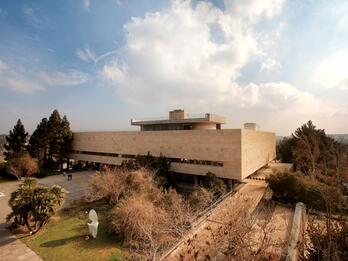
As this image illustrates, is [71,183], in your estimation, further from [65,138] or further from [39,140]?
[65,138]

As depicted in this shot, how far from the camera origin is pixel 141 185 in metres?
20.1

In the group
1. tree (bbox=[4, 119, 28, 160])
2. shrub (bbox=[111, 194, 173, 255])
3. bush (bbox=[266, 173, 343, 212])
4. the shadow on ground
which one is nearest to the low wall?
bush (bbox=[266, 173, 343, 212])

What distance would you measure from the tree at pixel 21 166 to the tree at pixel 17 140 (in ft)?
12.2

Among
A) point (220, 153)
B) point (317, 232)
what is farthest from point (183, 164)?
point (317, 232)

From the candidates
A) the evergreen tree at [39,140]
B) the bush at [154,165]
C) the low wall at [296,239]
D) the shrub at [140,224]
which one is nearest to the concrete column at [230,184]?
the bush at [154,165]

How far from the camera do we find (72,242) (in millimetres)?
14367

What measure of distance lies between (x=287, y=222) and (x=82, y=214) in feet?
54.7

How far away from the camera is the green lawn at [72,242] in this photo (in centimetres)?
1277

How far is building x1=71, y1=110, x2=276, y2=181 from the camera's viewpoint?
24.6 m

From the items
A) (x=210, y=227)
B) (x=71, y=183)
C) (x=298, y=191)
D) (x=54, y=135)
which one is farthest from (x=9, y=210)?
(x=298, y=191)

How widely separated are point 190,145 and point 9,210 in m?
19.4

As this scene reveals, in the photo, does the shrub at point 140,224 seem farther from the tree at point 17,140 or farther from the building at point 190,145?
the tree at point 17,140

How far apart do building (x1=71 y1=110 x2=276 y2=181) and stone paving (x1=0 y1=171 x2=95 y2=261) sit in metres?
6.09

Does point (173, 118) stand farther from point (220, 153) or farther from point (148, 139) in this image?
point (220, 153)
